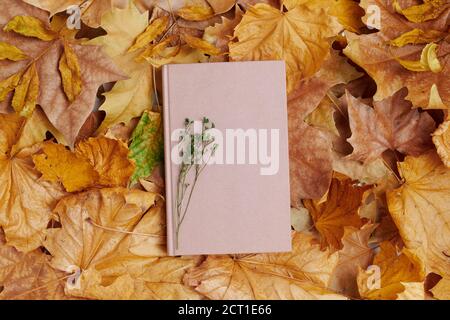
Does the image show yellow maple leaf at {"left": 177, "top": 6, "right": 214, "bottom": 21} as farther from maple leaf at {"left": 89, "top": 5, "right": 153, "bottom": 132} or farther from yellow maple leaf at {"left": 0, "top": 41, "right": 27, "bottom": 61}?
yellow maple leaf at {"left": 0, "top": 41, "right": 27, "bottom": 61}

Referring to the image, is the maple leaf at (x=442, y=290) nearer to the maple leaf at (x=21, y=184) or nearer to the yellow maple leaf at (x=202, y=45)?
the yellow maple leaf at (x=202, y=45)

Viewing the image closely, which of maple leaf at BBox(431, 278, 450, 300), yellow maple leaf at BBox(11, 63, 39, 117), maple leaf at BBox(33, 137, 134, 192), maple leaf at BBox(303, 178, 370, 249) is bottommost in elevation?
maple leaf at BBox(431, 278, 450, 300)

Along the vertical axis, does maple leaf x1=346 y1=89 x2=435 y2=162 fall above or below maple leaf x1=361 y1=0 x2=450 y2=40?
below

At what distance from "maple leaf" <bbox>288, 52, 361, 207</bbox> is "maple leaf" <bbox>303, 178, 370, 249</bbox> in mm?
22

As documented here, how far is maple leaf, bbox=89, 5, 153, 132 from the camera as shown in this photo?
70 cm

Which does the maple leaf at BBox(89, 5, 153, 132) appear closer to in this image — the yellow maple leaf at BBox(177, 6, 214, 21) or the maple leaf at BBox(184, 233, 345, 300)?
the yellow maple leaf at BBox(177, 6, 214, 21)

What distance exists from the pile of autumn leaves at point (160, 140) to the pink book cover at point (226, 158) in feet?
0.07

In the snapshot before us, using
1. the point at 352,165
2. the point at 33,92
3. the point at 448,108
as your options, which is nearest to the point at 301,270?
the point at 352,165

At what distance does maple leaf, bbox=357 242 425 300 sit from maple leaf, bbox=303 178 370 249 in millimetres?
55

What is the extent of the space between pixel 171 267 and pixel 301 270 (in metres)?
0.18

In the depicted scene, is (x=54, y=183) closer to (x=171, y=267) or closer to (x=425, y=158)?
(x=171, y=267)

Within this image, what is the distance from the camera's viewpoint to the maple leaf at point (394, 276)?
708mm

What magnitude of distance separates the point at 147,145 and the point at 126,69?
0.11m

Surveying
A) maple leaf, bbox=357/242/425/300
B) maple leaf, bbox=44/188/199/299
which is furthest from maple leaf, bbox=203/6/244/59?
maple leaf, bbox=357/242/425/300
